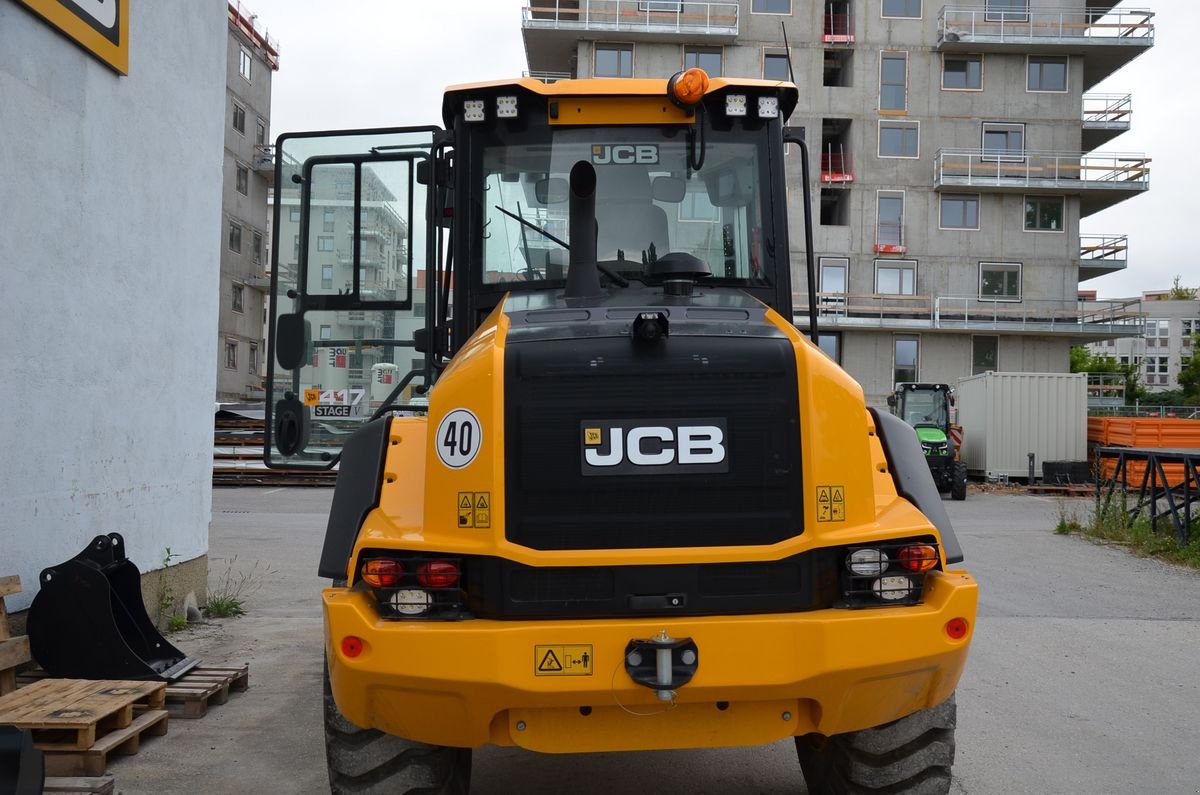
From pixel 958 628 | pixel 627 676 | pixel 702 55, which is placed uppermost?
pixel 702 55

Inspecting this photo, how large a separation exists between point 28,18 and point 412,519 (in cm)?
442

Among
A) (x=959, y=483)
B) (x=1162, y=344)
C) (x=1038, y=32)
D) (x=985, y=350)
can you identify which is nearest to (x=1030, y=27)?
(x=1038, y=32)

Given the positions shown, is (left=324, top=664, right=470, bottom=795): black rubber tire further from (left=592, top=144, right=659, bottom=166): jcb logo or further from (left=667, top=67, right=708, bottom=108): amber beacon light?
(left=667, top=67, right=708, bottom=108): amber beacon light

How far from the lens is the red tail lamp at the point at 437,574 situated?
347 centimetres

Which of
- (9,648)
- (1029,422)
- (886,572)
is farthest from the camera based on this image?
(1029,422)

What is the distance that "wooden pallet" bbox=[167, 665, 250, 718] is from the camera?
5.92 meters

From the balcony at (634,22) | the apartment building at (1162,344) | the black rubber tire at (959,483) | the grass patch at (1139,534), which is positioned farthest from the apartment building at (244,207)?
the apartment building at (1162,344)

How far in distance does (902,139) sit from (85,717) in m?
43.4

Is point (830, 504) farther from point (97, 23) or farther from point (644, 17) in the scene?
point (644, 17)

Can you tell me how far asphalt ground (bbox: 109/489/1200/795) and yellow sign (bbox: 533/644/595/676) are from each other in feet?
6.04

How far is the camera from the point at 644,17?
139ft

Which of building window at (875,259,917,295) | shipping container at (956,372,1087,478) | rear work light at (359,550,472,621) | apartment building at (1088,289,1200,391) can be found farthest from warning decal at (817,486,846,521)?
apartment building at (1088,289,1200,391)

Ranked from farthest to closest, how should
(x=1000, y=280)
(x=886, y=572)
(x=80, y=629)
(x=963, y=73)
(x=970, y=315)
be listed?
(x=963, y=73) → (x=1000, y=280) → (x=970, y=315) → (x=80, y=629) → (x=886, y=572)

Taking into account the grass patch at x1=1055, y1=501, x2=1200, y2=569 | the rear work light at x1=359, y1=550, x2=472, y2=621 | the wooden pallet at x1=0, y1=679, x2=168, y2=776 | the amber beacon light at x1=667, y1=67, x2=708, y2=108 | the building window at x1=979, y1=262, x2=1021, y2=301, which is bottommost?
the grass patch at x1=1055, y1=501, x2=1200, y2=569
